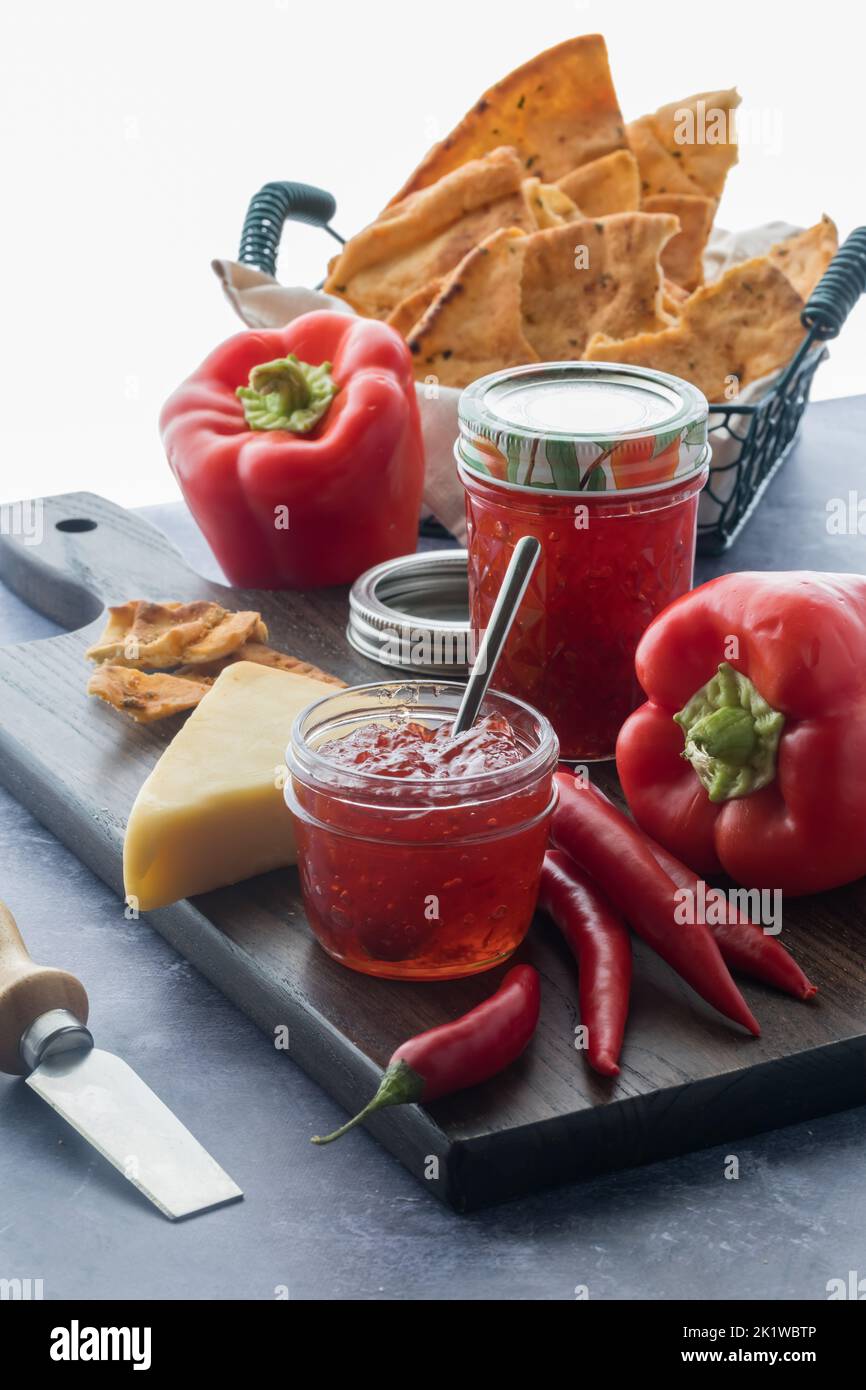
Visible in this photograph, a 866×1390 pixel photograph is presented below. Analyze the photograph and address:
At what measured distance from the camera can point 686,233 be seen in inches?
129

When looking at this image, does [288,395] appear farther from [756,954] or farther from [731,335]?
[756,954]

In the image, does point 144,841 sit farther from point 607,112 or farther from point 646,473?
point 607,112

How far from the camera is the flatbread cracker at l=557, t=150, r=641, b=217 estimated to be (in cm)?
314

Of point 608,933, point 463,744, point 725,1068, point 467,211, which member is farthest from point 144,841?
point 467,211

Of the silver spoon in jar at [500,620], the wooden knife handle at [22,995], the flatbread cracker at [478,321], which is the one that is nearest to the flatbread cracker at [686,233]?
the flatbread cracker at [478,321]

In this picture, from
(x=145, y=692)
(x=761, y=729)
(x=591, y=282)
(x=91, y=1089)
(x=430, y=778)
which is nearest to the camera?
(x=91, y=1089)

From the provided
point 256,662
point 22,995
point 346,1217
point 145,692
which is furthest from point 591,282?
point 346,1217

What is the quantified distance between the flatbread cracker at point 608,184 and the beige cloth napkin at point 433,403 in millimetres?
495

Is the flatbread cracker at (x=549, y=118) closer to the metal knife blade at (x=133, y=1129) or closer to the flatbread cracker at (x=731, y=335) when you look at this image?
the flatbread cracker at (x=731, y=335)

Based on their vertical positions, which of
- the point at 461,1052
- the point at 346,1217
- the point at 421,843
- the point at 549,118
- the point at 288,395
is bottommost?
the point at 346,1217

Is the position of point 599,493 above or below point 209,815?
above

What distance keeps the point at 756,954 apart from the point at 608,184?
187cm

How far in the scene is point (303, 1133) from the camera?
64.2 inches

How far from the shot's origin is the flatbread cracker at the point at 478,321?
2.77 m
